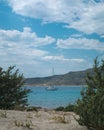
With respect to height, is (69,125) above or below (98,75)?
below

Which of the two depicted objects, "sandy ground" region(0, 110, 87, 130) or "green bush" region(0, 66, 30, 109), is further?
"green bush" region(0, 66, 30, 109)

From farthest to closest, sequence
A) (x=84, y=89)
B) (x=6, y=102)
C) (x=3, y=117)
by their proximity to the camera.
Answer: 1. (x=6, y=102)
2. (x=3, y=117)
3. (x=84, y=89)

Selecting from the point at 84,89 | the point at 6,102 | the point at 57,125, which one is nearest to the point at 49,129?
the point at 57,125

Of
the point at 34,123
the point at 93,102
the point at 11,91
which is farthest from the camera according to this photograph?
the point at 11,91

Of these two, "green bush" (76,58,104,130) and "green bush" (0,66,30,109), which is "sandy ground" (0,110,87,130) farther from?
"green bush" (0,66,30,109)

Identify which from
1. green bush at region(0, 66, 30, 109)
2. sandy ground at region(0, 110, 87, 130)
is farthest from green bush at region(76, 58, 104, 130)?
green bush at region(0, 66, 30, 109)

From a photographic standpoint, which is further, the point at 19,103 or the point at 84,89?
the point at 19,103

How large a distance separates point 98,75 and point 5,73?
10754 millimetres

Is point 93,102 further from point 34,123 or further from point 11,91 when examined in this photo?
point 11,91

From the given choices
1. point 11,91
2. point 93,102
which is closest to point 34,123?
point 93,102

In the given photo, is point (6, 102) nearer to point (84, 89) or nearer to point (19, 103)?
point (19, 103)

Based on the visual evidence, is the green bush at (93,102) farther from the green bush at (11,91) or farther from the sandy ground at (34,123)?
the green bush at (11,91)

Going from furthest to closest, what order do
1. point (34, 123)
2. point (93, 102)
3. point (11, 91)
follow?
point (11, 91) → point (34, 123) → point (93, 102)

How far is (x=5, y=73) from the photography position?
2294cm
